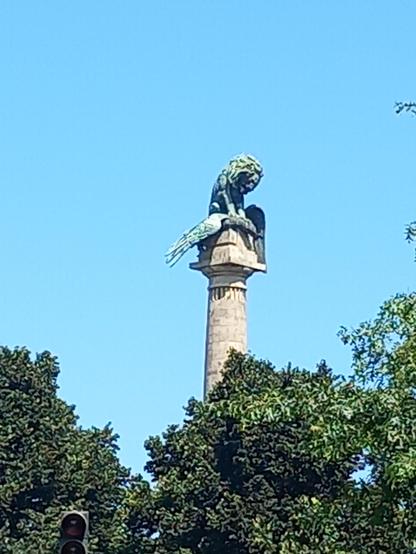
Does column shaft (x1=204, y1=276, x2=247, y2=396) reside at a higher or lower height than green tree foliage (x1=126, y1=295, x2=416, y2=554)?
higher

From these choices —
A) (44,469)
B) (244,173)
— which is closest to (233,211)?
(244,173)

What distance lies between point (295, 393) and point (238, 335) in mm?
33879

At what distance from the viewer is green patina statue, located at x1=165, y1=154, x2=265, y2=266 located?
53.9 m

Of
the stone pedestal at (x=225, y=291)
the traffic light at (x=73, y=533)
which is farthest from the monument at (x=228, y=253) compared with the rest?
the traffic light at (x=73, y=533)

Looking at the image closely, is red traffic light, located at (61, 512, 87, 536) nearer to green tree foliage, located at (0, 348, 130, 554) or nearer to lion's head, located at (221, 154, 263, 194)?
green tree foliage, located at (0, 348, 130, 554)

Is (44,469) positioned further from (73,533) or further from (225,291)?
(73,533)

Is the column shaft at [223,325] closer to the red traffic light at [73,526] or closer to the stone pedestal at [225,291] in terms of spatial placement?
the stone pedestal at [225,291]

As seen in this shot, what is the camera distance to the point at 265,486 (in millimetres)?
38906

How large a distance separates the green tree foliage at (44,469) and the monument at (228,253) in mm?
8401

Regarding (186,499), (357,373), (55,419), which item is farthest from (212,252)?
(357,373)

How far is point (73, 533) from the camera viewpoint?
13078 millimetres

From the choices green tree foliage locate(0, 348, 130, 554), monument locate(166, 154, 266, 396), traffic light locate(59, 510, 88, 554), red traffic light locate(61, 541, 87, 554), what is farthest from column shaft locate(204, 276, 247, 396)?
red traffic light locate(61, 541, 87, 554)

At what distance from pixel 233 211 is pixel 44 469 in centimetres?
1544

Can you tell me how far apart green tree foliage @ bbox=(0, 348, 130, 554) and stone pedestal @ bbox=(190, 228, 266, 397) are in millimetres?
8379
